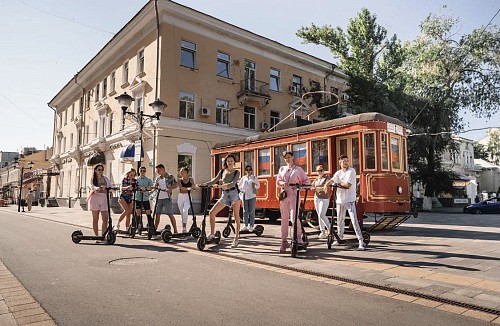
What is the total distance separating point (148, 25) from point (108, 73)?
7544mm

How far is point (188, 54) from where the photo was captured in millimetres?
23125

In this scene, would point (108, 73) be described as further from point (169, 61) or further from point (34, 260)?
point (34, 260)

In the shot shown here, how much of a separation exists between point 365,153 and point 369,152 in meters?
0.12

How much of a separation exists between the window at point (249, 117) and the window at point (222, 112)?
5.72ft

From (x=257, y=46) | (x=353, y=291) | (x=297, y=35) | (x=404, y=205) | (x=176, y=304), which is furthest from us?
(x=297, y=35)

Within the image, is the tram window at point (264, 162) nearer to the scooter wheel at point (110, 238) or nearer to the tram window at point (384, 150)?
the tram window at point (384, 150)

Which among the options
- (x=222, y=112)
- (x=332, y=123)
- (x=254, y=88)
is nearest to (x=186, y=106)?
(x=222, y=112)

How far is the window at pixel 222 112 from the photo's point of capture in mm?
24366

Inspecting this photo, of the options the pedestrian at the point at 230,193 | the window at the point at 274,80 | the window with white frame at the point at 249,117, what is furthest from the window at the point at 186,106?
the pedestrian at the point at 230,193

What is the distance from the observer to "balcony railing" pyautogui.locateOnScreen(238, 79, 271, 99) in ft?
82.1

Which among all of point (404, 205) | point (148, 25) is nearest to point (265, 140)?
point (404, 205)

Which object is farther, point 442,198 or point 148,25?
point 442,198

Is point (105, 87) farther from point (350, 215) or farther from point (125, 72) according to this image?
point (350, 215)

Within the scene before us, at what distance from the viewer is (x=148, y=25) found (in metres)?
22.8
